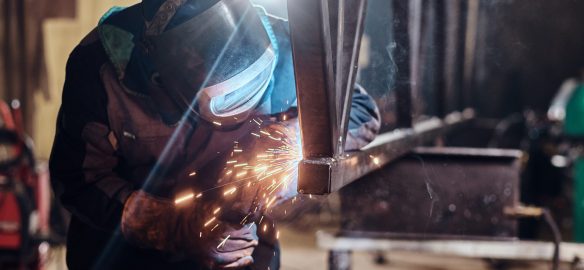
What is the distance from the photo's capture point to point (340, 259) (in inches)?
89.0

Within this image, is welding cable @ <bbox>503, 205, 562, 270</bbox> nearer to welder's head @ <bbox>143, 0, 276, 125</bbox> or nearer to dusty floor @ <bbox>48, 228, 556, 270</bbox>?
welder's head @ <bbox>143, 0, 276, 125</bbox>

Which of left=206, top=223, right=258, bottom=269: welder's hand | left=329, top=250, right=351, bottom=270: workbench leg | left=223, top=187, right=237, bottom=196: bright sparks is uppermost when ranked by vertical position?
left=223, top=187, right=237, bottom=196: bright sparks

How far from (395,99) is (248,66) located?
0.78 meters

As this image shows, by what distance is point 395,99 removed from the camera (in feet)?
6.24

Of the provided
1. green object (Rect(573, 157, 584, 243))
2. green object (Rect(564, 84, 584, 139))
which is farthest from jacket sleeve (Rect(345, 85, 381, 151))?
green object (Rect(564, 84, 584, 139))

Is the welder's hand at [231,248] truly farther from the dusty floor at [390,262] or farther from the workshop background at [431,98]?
the dusty floor at [390,262]

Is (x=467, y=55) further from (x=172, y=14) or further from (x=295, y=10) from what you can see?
(x=295, y=10)

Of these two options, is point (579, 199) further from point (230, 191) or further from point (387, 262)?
point (230, 191)

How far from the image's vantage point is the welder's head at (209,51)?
120 cm

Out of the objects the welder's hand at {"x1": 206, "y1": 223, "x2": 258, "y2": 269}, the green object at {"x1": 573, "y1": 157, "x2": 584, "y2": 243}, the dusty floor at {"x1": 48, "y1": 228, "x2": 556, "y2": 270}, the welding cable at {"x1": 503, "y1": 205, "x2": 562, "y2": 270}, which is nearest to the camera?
the welder's hand at {"x1": 206, "y1": 223, "x2": 258, "y2": 269}

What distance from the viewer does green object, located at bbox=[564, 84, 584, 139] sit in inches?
163

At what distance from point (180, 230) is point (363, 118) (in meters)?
0.48

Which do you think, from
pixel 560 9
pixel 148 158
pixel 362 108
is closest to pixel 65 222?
pixel 148 158

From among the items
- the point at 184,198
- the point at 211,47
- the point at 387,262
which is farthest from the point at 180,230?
the point at 387,262
